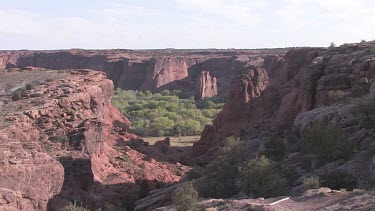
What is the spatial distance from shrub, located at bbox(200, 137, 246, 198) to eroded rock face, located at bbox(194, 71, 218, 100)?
61.2 m

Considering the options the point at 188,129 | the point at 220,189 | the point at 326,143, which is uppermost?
the point at 326,143

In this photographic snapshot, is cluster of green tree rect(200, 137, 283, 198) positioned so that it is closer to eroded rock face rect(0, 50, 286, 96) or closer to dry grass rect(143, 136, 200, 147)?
dry grass rect(143, 136, 200, 147)

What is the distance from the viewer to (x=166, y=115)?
64562 millimetres

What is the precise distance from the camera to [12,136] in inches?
965

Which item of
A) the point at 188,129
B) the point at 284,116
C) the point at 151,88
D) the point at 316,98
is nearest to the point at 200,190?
the point at 316,98

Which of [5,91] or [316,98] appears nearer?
[316,98]

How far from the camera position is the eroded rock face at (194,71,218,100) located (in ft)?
283

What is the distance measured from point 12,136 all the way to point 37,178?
10.6 feet

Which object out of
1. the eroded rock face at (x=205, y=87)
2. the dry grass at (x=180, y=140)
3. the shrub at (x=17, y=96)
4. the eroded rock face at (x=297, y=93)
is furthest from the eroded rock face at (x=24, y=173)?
the eroded rock face at (x=205, y=87)

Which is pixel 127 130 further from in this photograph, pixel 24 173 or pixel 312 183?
pixel 312 183

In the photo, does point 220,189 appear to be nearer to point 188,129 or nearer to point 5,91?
point 5,91

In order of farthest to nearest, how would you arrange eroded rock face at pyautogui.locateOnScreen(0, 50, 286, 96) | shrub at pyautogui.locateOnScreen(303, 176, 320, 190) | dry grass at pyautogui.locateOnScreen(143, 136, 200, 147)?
eroded rock face at pyautogui.locateOnScreen(0, 50, 286, 96)
dry grass at pyautogui.locateOnScreen(143, 136, 200, 147)
shrub at pyautogui.locateOnScreen(303, 176, 320, 190)

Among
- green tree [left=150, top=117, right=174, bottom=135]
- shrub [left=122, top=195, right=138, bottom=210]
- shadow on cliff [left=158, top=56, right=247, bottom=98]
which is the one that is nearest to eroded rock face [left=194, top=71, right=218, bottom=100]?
shadow on cliff [left=158, top=56, right=247, bottom=98]

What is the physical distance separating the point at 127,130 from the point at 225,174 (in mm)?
21224
